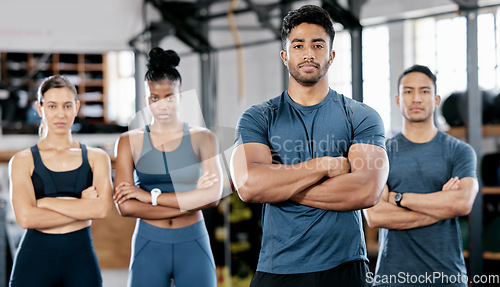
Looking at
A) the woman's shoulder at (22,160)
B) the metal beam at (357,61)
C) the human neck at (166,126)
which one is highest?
the metal beam at (357,61)

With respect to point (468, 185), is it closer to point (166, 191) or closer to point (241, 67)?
point (166, 191)

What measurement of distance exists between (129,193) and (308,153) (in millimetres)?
863

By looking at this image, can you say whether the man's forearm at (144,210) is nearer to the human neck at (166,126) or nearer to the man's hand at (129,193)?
the man's hand at (129,193)

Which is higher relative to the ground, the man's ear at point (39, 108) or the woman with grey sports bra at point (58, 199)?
the man's ear at point (39, 108)

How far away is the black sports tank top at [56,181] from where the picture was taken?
84.4 inches

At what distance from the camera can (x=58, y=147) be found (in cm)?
222

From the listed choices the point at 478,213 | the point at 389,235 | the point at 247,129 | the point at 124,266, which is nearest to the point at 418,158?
the point at 389,235

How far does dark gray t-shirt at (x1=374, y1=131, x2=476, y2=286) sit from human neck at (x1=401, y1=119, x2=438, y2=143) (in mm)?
24

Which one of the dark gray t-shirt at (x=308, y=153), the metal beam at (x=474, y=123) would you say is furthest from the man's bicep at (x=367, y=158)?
the metal beam at (x=474, y=123)

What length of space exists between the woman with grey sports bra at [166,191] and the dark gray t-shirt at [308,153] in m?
0.49

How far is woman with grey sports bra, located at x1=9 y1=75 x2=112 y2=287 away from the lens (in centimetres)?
209

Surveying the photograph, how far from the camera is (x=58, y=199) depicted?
2.11 metres

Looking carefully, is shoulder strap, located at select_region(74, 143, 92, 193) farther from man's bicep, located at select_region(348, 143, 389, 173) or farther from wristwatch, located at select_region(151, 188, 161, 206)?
man's bicep, located at select_region(348, 143, 389, 173)

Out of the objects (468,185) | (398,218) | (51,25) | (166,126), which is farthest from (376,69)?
(166,126)
